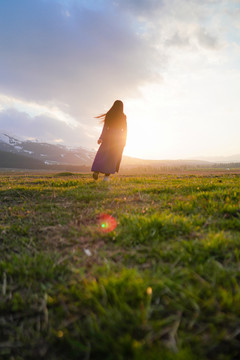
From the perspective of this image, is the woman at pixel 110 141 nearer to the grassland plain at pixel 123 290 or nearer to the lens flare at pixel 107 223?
the lens flare at pixel 107 223

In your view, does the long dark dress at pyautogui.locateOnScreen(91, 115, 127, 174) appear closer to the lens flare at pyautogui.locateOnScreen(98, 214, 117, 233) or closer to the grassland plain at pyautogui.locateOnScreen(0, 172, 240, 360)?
the lens flare at pyautogui.locateOnScreen(98, 214, 117, 233)

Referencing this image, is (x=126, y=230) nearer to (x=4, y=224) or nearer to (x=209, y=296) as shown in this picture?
(x=209, y=296)

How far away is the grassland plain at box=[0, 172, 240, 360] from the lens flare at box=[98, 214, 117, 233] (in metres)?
0.10

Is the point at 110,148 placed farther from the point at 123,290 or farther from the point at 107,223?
the point at 123,290

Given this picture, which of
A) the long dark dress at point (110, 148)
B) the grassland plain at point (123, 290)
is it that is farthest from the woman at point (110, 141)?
the grassland plain at point (123, 290)

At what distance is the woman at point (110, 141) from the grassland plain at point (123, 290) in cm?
652

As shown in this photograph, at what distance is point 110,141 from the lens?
996cm

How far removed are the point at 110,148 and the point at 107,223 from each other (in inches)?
272

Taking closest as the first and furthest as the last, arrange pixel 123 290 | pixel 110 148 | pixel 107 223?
pixel 123 290, pixel 107 223, pixel 110 148

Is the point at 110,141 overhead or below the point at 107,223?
overhead

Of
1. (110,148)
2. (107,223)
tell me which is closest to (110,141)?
(110,148)

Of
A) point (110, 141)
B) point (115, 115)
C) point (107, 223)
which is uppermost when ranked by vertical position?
point (115, 115)

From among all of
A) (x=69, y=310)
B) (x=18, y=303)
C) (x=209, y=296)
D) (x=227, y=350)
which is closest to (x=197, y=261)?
(x=209, y=296)

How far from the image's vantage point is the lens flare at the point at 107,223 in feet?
10.7
